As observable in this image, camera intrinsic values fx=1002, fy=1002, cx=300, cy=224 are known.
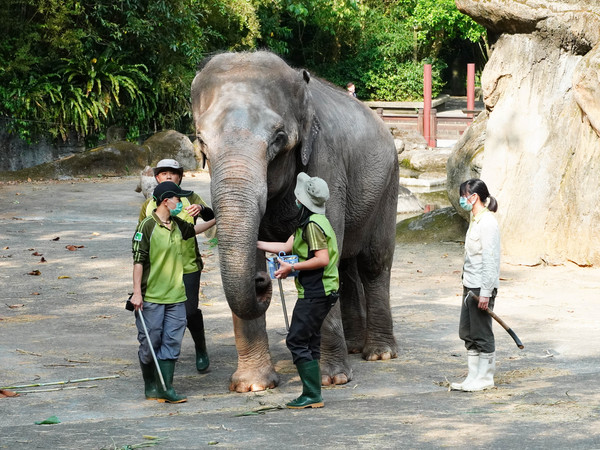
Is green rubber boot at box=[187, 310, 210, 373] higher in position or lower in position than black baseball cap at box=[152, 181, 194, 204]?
lower

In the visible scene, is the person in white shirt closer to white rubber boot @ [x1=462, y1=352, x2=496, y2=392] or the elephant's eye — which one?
white rubber boot @ [x1=462, y1=352, x2=496, y2=392]

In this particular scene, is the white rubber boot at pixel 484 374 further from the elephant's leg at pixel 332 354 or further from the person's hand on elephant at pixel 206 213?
the person's hand on elephant at pixel 206 213

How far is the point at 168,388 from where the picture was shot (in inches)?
255

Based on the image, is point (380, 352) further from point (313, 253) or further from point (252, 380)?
point (313, 253)

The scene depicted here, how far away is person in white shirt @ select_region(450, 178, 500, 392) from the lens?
687 cm

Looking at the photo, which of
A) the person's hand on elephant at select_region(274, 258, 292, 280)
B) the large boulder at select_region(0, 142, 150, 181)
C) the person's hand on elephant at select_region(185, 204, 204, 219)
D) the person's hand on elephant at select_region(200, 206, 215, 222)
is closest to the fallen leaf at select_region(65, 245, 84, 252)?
the person's hand on elephant at select_region(200, 206, 215, 222)

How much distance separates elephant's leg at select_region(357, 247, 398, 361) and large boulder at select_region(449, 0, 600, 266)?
16.6 ft

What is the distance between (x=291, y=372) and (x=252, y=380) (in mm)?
756

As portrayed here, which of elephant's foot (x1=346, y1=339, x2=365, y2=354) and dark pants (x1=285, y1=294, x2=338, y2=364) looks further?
elephant's foot (x1=346, y1=339, x2=365, y2=354)

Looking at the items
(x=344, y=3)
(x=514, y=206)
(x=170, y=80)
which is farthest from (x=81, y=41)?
(x=514, y=206)

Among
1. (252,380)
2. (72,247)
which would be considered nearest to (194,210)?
(252,380)

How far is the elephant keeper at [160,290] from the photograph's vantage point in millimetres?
6559

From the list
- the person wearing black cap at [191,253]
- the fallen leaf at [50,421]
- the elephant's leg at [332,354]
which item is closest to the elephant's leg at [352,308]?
the elephant's leg at [332,354]

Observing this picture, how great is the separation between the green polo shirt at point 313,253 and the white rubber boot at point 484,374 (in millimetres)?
1237
